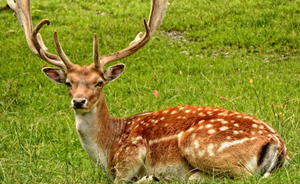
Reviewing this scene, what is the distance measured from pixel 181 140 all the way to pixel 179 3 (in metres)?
10.5

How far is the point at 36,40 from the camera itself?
5.60m

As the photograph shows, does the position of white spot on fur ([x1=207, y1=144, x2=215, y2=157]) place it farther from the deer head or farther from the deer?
the deer head

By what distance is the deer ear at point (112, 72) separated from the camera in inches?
214

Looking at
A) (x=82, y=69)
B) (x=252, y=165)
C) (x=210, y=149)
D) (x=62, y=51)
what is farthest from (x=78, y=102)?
(x=252, y=165)

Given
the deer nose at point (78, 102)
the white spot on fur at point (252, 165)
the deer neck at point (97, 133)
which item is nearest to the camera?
the white spot on fur at point (252, 165)

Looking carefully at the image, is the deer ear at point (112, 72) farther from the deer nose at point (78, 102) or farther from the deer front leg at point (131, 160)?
the deer front leg at point (131, 160)

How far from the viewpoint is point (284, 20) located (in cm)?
1280

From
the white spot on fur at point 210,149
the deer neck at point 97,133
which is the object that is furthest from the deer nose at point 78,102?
the white spot on fur at point 210,149

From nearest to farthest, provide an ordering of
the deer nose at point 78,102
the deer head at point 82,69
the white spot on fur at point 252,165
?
1. the white spot on fur at point 252,165
2. the deer nose at point 78,102
3. the deer head at point 82,69

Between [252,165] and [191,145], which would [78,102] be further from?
[252,165]

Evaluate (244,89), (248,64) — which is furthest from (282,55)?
(244,89)

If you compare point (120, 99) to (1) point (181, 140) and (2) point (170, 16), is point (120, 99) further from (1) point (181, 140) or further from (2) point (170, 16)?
(2) point (170, 16)

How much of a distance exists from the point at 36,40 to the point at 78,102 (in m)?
1.06

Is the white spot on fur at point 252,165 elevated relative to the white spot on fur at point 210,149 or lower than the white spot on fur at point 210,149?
lower
